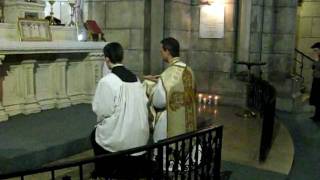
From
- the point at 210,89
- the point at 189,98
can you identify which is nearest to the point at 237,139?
the point at 189,98

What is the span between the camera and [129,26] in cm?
862

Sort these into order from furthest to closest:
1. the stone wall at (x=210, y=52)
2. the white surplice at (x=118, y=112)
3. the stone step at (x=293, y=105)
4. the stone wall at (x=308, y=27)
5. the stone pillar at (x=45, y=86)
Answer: the stone wall at (x=308, y=27), the stone wall at (x=210, y=52), the stone step at (x=293, y=105), the stone pillar at (x=45, y=86), the white surplice at (x=118, y=112)

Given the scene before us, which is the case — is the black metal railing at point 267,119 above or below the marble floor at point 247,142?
above

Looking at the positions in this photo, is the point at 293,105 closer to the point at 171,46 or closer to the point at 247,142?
the point at 247,142

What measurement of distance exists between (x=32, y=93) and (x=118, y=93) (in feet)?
11.3

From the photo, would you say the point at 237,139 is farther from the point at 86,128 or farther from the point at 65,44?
the point at 65,44

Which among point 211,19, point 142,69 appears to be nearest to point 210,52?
point 211,19

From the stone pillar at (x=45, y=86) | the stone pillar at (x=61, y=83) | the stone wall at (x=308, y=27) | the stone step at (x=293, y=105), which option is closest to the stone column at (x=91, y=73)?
the stone pillar at (x=61, y=83)

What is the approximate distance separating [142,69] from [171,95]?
4.73 metres

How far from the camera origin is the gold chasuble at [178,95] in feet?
13.0

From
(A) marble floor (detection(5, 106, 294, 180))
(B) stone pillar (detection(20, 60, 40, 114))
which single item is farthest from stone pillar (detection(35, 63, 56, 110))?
(A) marble floor (detection(5, 106, 294, 180))

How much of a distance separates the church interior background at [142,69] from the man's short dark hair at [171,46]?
170cm

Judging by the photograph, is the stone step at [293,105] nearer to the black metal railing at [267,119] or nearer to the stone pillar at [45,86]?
the black metal railing at [267,119]

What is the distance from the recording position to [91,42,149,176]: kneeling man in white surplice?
3.56m
